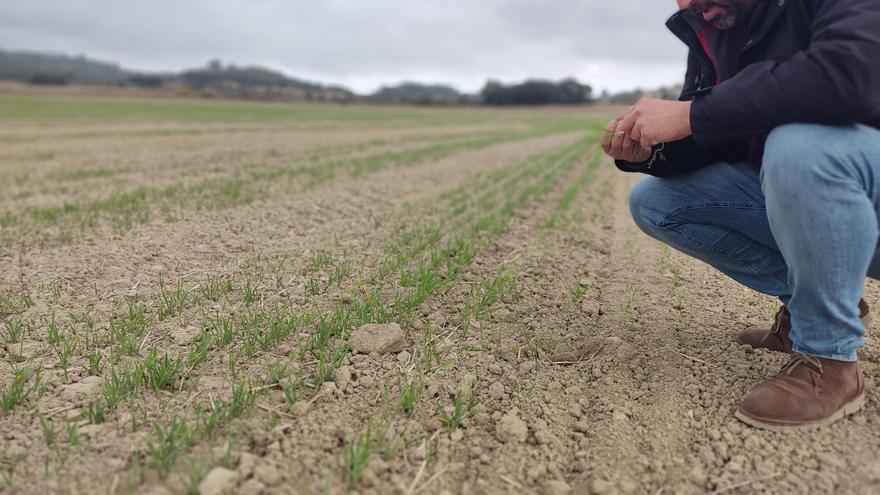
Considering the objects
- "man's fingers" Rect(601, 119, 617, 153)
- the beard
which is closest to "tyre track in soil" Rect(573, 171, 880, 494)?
"man's fingers" Rect(601, 119, 617, 153)

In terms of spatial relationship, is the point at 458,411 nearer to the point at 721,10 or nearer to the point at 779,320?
Result: the point at 779,320

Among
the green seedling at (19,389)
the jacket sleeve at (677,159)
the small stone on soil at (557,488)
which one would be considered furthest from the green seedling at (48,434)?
the jacket sleeve at (677,159)

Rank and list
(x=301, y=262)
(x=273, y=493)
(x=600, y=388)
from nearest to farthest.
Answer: (x=273, y=493), (x=600, y=388), (x=301, y=262)

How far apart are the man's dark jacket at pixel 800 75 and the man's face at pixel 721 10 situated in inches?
2.8

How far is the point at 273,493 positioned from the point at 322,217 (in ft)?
13.4

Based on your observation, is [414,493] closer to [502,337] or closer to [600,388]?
[600,388]

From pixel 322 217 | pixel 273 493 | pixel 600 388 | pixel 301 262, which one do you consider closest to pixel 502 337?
pixel 600 388

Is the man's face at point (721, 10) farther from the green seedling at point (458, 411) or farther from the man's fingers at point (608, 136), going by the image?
the green seedling at point (458, 411)

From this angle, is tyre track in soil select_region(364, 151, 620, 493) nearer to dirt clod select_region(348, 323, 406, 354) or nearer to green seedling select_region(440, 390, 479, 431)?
green seedling select_region(440, 390, 479, 431)

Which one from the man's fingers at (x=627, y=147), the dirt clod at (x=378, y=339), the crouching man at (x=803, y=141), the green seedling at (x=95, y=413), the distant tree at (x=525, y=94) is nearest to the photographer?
the crouching man at (x=803, y=141)

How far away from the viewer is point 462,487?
6.11 feet

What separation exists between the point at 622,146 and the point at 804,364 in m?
1.04

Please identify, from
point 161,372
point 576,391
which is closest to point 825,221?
point 576,391

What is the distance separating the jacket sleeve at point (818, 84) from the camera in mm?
1855
